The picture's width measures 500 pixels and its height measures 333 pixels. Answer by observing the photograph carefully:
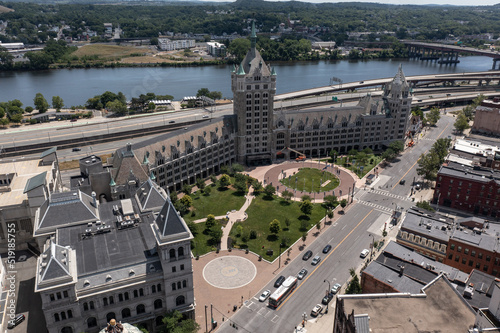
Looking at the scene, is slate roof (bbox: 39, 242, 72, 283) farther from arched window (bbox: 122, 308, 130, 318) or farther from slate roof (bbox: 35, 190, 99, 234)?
slate roof (bbox: 35, 190, 99, 234)

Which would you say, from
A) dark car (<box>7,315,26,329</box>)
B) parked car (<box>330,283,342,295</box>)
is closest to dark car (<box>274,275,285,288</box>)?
parked car (<box>330,283,342,295</box>)

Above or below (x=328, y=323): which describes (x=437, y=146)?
above

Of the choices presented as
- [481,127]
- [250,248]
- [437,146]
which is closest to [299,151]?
[437,146]

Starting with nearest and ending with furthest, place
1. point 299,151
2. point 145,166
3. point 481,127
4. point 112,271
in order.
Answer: point 112,271
point 145,166
point 299,151
point 481,127

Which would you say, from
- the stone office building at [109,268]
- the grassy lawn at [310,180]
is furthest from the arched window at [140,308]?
the grassy lawn at [310,180]

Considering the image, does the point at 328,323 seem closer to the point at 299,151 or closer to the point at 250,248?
the point at 250,248

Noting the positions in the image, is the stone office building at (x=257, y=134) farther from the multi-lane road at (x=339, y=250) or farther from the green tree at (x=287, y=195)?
the green tree at (x=287, y=195)

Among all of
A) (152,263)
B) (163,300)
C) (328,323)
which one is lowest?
(328,323)

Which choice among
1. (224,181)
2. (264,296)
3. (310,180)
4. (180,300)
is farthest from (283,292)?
(310,180)
